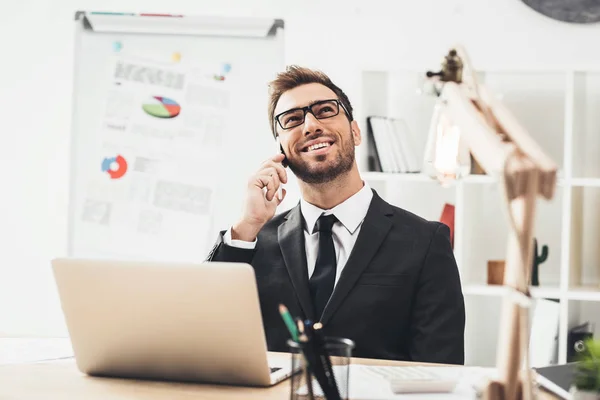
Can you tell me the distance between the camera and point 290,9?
3.58m

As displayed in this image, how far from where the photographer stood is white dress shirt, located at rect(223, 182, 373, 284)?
203 cm

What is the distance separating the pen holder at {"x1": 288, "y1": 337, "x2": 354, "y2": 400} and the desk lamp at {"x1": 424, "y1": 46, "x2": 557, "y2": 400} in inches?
8.9

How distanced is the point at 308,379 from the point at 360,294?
2.79 ft

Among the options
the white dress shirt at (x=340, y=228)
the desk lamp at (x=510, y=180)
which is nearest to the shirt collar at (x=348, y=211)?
the white dress shirt at (x=340, y=228)

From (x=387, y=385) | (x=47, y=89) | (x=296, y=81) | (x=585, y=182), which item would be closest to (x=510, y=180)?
(x=387, y=385)

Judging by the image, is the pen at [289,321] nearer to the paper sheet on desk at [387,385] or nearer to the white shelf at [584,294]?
the paper sheet on desk at [387,385]

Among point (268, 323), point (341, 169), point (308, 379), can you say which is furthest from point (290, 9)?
point (308, 379)

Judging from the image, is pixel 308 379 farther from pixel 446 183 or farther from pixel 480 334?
pixel 480 334

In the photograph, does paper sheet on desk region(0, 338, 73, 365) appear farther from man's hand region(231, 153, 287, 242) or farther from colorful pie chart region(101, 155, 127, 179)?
colorful pie chart region(101, 155, 127, 179)

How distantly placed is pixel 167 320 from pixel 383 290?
76 centimetres

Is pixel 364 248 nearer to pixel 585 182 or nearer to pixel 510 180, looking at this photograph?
pixel 510 180

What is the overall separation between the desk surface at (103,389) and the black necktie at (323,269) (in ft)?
2.00

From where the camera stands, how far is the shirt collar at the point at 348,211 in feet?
6.74

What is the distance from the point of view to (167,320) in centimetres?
129
